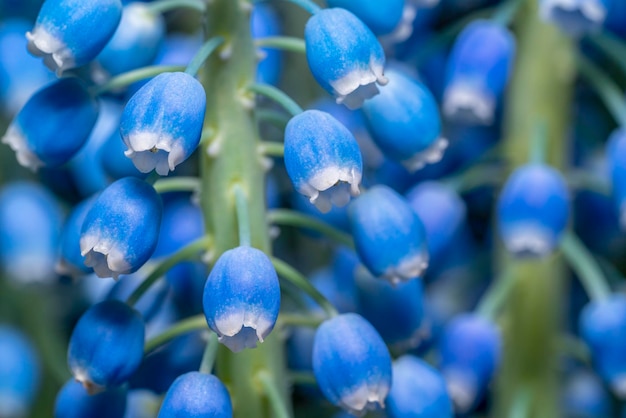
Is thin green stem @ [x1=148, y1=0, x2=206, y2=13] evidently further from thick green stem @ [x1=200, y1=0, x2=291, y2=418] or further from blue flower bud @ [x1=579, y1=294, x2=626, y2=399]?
blue flower bud @ [x1=579, y1=294, x2=626, y2=399]

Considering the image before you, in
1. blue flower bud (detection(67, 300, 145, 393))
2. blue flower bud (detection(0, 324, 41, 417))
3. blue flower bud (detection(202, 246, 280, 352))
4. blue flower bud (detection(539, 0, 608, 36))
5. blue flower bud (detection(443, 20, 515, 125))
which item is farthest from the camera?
blue flower bud (detection(0, 324, 41, 417))

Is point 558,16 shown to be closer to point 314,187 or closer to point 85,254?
point 314,187

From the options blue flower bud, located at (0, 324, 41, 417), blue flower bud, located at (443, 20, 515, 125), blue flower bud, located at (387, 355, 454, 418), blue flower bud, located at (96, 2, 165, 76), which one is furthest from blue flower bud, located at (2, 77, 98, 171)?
blue flower bud, located at (0, 324, 41, 417)

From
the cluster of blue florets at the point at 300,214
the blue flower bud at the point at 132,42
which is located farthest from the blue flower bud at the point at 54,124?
the blue flower bud at the point at 132,42

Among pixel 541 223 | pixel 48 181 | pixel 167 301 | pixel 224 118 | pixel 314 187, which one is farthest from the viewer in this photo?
pixel 48 181

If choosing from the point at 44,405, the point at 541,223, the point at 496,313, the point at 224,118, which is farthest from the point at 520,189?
the point at 44,405

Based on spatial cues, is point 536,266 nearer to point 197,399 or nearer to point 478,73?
point 478,73

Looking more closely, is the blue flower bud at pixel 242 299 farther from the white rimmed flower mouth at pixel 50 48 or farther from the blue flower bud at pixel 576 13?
the blue flower bud at pixel 576 13
